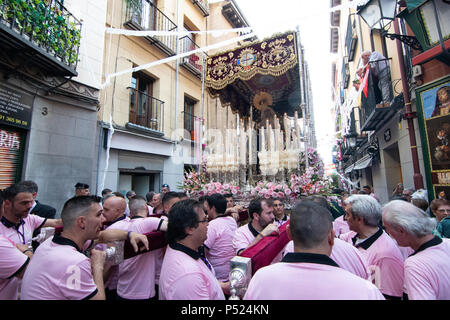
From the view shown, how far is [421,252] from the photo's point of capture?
1.52 metres

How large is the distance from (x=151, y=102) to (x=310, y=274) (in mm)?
9172

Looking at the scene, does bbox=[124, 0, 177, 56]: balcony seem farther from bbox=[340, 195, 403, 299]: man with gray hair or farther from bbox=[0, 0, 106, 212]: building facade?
bbox=[340, 195, 403, 299]: man with gray hair

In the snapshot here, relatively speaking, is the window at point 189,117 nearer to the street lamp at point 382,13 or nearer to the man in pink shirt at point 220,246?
the street lamp at point 382,13

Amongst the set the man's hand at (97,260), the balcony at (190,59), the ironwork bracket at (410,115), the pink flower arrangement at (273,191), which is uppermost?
the balcony at (190,59)

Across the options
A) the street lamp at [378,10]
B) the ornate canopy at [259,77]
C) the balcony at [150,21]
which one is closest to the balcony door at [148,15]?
the balcony at [150,21]

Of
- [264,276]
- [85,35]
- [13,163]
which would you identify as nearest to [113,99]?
[85,35]

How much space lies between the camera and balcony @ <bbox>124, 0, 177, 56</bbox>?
8227 mm

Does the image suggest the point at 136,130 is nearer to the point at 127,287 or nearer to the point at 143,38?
the point at 143,38

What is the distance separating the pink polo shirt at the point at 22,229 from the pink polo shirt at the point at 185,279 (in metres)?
1.84

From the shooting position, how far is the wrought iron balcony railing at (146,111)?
27.8ft

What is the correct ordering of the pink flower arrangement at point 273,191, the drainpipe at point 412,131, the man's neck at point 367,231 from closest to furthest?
the man's neck at point 367,231 → the pink flower arrangement at point 273,191 → the drainpipe at point 412,131

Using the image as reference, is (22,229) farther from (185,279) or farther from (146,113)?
(146,113)

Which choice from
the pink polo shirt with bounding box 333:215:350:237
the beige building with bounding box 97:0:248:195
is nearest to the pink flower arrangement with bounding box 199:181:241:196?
the beige building with bounding box 97:0:248:195

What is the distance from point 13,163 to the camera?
5.14 meters
